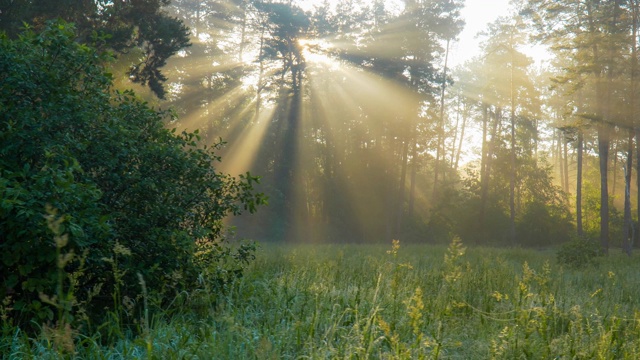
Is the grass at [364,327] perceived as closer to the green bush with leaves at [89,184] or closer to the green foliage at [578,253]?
the green bush with leaves at [89,184]

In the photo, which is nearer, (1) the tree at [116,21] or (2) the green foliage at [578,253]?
(1) the tree at [116,21]

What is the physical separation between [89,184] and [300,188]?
32.0 metres

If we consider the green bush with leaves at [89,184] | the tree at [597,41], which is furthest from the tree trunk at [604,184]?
→ the green bush with leaves at [89,184]

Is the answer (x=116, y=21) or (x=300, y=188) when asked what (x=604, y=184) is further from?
(x=116, y=21)

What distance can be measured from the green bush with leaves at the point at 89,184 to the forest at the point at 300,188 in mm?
28

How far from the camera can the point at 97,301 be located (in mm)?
6324

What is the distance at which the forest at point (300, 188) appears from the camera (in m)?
5.16

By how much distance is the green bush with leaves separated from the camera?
514 centimetres

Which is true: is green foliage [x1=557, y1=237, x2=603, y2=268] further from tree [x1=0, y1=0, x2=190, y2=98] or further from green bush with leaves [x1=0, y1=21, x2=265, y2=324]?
tree [x1=0, y1=0, x2=190, y2=98]

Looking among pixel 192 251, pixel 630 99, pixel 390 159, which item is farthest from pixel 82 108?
pixel 390 159

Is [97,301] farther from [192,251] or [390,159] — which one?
[390,159]

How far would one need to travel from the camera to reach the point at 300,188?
3781 centimetres

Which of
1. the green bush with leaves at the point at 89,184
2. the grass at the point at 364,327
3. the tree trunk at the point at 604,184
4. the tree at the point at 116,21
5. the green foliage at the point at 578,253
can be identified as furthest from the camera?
the tree trunk at the point at 604,184

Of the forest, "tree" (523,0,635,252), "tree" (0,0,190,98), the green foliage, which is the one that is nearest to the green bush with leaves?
the forest
